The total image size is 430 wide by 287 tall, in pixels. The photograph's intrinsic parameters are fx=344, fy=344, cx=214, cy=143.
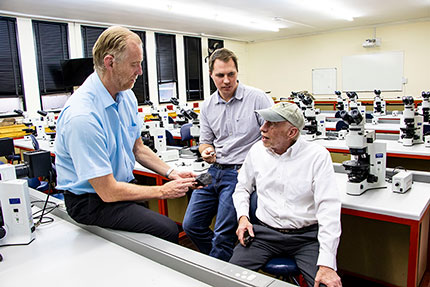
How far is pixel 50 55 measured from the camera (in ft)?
23.0

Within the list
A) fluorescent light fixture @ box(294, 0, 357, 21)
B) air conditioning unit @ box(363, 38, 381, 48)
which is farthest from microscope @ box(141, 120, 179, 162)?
air conditioning unit @ box(363, 38, 381, 48)

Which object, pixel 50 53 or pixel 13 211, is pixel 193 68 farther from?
pixel 13 211

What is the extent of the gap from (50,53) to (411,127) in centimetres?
664

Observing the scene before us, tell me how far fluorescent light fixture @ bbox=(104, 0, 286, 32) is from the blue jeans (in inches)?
186

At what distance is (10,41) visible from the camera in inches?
253

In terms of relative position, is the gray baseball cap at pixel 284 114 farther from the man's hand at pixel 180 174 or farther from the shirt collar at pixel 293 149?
the man's hand at pixel 180 174

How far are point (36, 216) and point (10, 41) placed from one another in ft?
19.7

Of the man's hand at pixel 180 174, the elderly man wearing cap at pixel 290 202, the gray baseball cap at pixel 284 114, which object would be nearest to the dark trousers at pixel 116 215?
the man's hand at pixel 180 174

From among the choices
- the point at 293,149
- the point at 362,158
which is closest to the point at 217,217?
the point at 293,149

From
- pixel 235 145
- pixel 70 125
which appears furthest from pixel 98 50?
pixel 235 145

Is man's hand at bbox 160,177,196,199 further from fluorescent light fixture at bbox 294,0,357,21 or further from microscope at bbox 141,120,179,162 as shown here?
fluorescent light fixture at bbox 294,0,357,21

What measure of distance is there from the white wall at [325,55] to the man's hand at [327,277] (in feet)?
31.4

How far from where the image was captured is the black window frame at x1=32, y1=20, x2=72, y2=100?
269 inches

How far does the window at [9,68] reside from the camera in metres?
6.35
